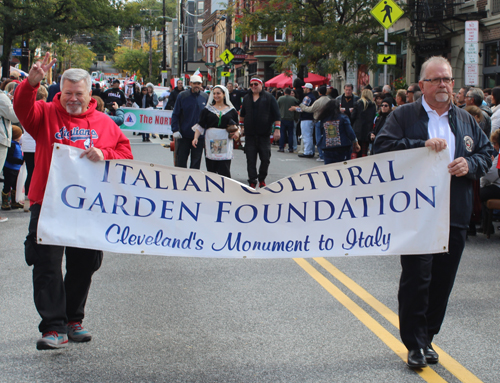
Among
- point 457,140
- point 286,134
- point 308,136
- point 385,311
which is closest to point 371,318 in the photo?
point 385,311

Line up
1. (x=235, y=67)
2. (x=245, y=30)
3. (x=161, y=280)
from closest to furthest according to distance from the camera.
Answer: (x=161, y=280) → (x=245, y=30) → (x=235, y=67)

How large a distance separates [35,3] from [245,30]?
15.1 m

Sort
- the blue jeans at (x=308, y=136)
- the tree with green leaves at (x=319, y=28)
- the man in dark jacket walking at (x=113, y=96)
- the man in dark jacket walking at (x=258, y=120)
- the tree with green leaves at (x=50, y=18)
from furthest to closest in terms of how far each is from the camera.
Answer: the tree with green leaves at (x=50, y=18)
the tree with green leaves at (x=319, y=28)
the blue jeans at (x=308, y=136)
the man in dark jacket walking at (x=113, y=96)
the man in dark jacket walking at (x=258, y=120)

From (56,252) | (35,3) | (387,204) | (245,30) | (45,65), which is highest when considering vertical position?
(35,3)

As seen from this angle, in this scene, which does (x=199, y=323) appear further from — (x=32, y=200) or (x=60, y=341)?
(x=32, y=200)

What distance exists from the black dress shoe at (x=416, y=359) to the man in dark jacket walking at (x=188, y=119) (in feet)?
24.7

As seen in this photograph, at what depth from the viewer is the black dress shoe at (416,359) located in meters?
4.21

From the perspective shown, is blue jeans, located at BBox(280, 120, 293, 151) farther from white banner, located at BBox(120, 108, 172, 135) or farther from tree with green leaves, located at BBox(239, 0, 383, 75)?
tree with green leaves, located at BBox(239, 0, 383, 75)

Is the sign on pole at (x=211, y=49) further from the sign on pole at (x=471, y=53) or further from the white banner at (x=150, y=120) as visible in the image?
the sign on pole at (x=471, y=53)

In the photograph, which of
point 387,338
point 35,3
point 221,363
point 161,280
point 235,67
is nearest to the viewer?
point 221,363

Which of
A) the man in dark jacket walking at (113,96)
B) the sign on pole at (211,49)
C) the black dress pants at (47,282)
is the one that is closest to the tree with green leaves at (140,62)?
the sign on pole at (211,49)

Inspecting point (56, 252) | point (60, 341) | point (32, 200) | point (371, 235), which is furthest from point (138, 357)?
point (371, 235)

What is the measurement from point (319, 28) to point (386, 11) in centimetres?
935

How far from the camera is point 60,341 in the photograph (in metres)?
4.34
